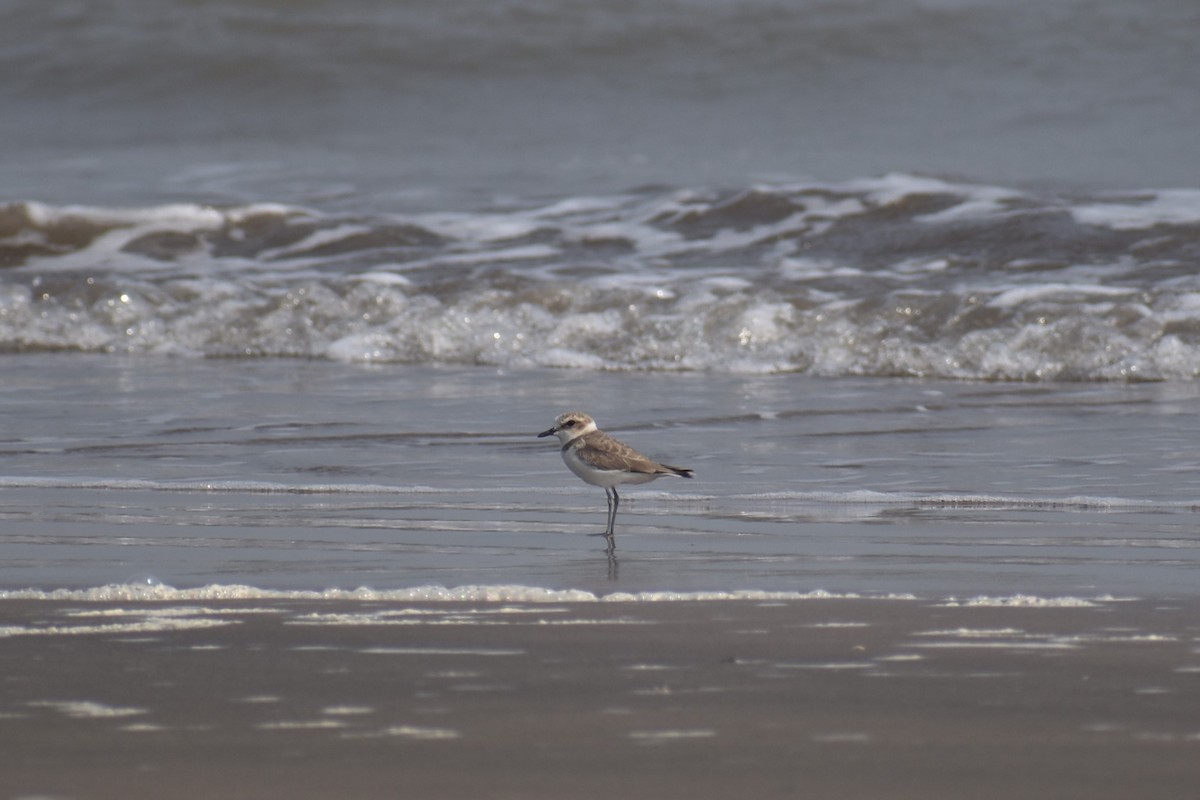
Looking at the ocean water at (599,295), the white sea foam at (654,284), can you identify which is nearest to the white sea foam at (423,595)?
the ocean water at (599,295)

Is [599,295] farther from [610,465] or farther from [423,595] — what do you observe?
[423,595]

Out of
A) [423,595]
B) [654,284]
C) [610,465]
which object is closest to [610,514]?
[610,465]

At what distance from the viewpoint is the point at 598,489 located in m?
5.13

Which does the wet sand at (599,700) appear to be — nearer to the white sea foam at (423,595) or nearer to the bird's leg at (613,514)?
the white sea foam at (423,595)

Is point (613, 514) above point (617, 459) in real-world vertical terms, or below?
below

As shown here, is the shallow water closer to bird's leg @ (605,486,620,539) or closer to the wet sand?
bird's leg @ (605,486,620,539)

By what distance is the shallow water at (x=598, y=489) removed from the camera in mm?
3729

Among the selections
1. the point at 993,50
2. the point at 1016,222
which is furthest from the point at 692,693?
the point at 993,50

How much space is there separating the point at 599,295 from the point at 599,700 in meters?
6.96

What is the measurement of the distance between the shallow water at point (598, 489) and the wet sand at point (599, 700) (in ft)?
1.09

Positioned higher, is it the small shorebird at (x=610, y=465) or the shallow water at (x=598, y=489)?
the small shorebird at (x=610, y=465)

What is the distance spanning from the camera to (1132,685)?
2637 millimetres

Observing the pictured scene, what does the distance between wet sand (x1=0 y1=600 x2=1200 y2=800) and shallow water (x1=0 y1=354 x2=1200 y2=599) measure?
33cm

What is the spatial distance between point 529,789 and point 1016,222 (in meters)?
9.05
